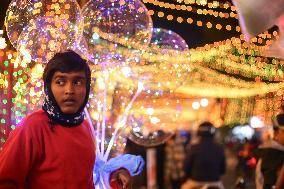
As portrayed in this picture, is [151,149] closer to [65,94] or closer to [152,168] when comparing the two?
[152,168]

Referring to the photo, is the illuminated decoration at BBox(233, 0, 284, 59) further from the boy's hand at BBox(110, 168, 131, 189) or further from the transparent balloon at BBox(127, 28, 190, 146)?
the transparent balloon at BBox(127, 28, 190, 146)

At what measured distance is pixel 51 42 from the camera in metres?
4.23

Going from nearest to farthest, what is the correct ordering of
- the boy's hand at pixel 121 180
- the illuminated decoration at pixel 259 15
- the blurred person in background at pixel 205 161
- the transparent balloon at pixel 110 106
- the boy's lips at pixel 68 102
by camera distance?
the illuminated decoration at pixel 259 15 < the boy's lips at pixel 68 102 < the boy's hand at pixel 121 180 < the transparent balloon at pixel 110 106 < the blurred person in background at pixel 205 161

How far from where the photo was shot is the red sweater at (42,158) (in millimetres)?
2586

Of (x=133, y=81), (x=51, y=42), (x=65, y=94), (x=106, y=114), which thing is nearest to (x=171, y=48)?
(x=133, y=81)

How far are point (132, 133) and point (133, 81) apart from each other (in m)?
0.47

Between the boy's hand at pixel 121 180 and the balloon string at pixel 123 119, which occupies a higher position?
the balloon string at pixel 123 119

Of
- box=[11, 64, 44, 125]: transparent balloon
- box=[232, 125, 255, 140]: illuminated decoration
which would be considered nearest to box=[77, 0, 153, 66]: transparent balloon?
box=[11, 64, 44, 125]: transparent balloon

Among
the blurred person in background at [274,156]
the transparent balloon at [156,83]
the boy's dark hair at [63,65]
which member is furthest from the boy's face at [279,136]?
the boy's dark hair at [63,65]

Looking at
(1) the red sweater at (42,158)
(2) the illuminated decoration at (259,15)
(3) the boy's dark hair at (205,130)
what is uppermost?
(2) the illuminated decoration at (259,15)

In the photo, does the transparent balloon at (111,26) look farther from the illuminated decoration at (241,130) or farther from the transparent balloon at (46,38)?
the illuminated decoration at (241,130)

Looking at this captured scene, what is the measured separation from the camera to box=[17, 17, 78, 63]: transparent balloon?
4.18 m

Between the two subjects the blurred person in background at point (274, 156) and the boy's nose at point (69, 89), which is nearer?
the boy's nose at point (69, 89)

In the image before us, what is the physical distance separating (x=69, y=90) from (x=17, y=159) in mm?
436
